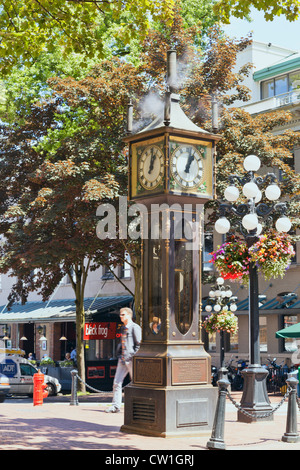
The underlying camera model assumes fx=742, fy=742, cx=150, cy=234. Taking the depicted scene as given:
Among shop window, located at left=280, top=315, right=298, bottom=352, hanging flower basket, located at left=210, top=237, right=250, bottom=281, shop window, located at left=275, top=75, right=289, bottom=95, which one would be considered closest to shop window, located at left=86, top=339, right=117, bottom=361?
shop window, located at left=280, top=315, right=298, bottom=352

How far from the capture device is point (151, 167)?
11.7m

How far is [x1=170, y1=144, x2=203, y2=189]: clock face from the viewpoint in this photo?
37.4 ft

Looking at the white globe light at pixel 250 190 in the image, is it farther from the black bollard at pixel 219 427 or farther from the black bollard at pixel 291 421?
the black bollard at pixel 219 427

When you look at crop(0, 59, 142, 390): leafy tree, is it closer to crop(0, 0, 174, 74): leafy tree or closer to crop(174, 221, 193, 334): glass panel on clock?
crop(0, 0, 174, 74): leafy tree

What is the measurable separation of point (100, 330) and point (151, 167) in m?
19.8

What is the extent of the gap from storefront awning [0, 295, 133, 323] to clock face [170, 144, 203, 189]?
70.2 feet

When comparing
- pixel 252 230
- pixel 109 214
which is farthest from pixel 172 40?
pixel 252 230

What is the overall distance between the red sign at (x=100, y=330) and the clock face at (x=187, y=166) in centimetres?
1812

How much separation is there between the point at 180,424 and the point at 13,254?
Answer: 46.9ft

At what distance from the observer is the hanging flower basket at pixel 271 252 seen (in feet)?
45.7

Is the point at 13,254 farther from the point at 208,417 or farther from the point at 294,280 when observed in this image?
the point at 208,417

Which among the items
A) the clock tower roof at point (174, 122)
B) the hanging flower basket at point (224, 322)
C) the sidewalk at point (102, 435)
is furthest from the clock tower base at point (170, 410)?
the hanging flower basket at point (224, 322)

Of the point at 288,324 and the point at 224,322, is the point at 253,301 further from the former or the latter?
the point at 288,324

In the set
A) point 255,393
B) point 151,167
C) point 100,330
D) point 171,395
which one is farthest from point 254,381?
point 100,330
